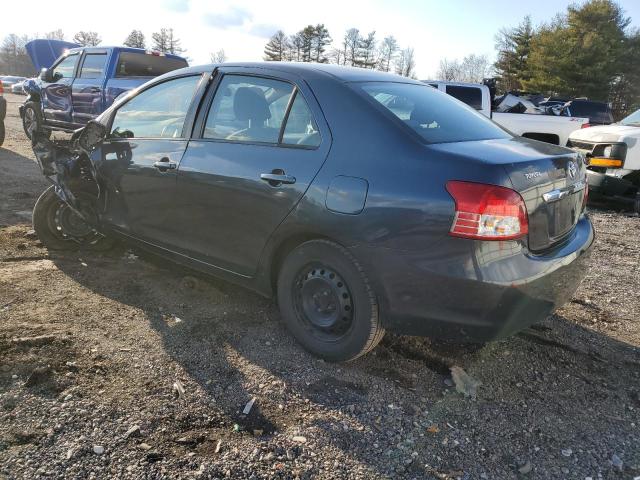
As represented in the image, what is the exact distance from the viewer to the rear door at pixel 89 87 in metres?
9.95

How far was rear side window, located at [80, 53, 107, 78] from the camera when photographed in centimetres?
1008

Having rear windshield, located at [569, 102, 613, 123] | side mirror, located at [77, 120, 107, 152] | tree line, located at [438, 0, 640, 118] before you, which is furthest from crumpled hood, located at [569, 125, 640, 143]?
tree line, located at [438, 0, 640, 118]

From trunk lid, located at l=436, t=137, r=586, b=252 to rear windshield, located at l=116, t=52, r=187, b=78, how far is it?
910 centimetres

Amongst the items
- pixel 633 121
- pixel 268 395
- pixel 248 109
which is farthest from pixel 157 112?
pixel 633 121

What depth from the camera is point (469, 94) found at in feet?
37.4

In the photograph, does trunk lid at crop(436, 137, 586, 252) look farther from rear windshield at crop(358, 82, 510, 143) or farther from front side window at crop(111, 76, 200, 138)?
front side window at crop(111, 76, 200, 138)

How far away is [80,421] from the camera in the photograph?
7.85ft

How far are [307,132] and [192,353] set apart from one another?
1.51m

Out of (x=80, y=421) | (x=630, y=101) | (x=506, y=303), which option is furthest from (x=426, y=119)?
(x=630, y=101)

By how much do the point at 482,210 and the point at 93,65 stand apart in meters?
10.3

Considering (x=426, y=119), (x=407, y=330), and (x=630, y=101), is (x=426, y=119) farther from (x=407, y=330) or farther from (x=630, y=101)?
(x=630, y=101)

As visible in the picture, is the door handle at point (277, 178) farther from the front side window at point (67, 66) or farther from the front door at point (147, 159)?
the front side window at point (67, 66)

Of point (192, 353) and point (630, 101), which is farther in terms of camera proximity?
point (630, 101)

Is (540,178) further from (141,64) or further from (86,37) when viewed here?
(86,37)
